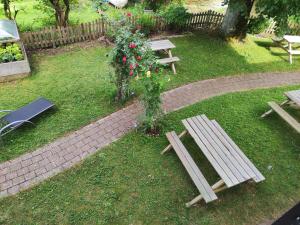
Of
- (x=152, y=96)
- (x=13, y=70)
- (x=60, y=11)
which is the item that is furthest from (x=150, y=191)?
(x=60, y=11)

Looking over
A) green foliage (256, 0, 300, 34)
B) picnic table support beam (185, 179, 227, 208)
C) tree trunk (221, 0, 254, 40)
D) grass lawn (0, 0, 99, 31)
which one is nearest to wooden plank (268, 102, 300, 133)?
picnic table support beam (185, 179, 227, 208)

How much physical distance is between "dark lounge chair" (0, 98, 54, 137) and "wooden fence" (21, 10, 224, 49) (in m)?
3.48

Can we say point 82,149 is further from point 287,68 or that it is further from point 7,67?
point 287,68

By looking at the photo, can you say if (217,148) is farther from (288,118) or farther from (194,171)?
(288,118)

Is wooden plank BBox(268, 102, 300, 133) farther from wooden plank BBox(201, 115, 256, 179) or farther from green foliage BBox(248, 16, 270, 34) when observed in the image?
green foliage BBox(248, 16, 270, 34)

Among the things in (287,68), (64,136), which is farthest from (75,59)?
(287,68)

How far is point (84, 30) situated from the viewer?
9562 millimetres

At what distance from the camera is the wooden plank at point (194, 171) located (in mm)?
4367

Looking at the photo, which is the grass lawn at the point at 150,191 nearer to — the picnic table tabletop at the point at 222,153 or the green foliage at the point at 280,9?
the picnic table tabletop at the point at 222,153

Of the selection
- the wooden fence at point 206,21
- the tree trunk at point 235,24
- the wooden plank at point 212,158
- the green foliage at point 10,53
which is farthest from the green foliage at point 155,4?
the wooden plank at point 212,158

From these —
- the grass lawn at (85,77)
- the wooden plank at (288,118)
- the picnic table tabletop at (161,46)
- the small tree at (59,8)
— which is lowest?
the grass lawn at (85,77)

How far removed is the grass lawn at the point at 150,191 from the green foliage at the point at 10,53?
4294mm

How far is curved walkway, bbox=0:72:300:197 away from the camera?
495 centimetres

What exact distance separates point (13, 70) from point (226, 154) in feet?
20.9
